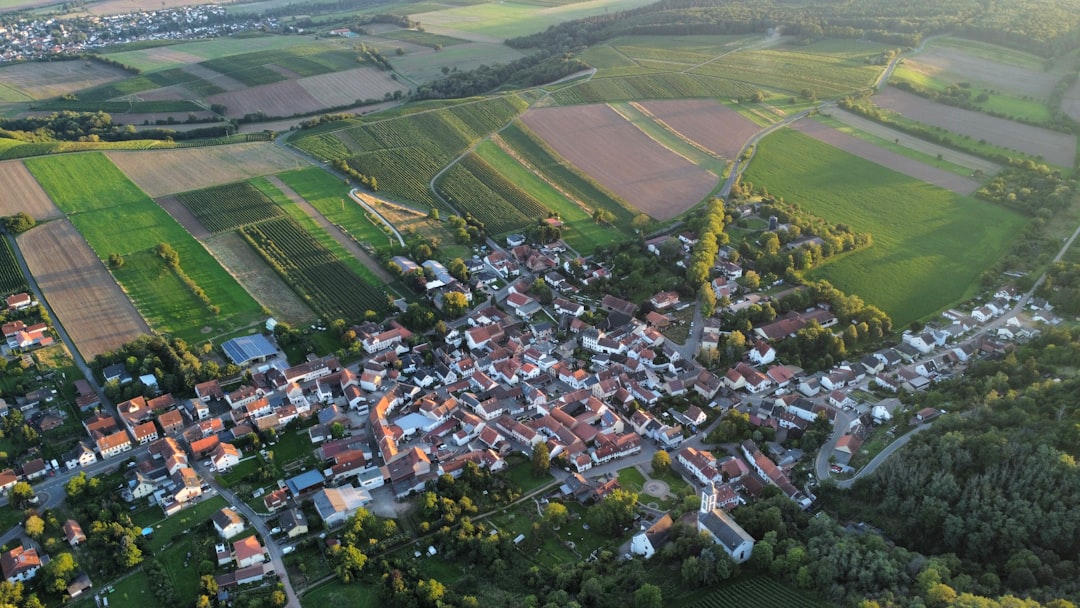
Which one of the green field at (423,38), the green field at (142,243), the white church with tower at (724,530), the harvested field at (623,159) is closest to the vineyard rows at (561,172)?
the harvested field at (623,159)

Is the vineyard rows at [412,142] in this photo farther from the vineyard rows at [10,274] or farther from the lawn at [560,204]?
the vineyard rows at [10,274]

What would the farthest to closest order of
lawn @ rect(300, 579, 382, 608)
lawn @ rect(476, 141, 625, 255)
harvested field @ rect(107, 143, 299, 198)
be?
1. harvested field @ rect(107, 143, 299, 198)
2. lawn @ rect(476, 141, 625, 255)
3. lawn @ rect(300, 579, 382, 608)

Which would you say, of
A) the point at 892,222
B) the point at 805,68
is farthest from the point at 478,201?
the point at 805,68

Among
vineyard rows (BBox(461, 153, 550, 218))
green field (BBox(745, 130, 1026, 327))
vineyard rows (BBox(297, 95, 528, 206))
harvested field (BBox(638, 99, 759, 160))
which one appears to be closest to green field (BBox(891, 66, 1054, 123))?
green field (BBox(745, 130, 1026, 327))

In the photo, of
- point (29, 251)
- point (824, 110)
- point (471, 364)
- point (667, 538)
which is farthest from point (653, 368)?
point (824, 110)

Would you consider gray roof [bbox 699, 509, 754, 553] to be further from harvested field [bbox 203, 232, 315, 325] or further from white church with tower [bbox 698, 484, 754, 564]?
harvested field [bbox 203, 232, 315, 325]

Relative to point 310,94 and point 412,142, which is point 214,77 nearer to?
point 310,94

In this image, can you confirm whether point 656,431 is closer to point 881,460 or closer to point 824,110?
point 881,460
